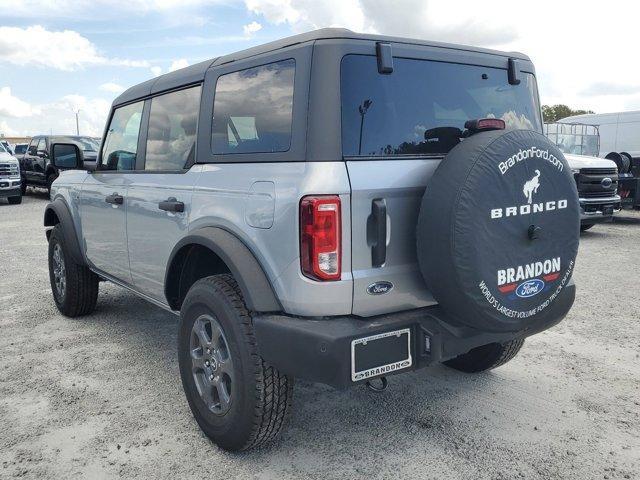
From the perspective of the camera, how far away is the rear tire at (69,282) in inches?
192

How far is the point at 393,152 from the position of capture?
257cm

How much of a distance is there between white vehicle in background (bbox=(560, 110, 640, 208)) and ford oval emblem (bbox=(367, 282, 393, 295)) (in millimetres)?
10527

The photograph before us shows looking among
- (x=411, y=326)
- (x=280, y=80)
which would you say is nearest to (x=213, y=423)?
(x=411, y=326)

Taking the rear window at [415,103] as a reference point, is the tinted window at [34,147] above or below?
above

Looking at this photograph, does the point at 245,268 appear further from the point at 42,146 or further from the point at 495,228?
the point at 42,146

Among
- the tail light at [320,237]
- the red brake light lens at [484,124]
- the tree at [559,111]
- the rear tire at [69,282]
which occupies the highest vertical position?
the tree at [559,111]

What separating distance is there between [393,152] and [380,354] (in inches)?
35.4

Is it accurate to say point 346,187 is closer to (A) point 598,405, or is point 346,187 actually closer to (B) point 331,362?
(B) point 331,362

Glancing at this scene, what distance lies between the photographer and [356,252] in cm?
242

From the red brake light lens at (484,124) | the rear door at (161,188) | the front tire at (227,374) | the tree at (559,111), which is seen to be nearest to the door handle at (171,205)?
the rear door at (161,188)

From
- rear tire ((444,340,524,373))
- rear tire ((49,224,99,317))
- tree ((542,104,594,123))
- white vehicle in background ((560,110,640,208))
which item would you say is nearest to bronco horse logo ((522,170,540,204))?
rear tire ((444,340,524,373))

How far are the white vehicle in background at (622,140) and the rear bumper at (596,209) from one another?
1787 millimetres

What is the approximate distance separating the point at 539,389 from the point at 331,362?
6.14ft

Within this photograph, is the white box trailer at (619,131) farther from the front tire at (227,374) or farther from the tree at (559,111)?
the tree at (559,111)
